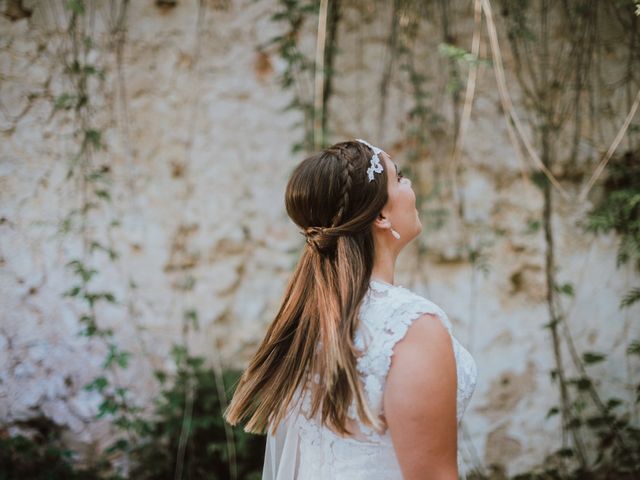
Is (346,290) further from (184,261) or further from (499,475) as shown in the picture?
(499,475)

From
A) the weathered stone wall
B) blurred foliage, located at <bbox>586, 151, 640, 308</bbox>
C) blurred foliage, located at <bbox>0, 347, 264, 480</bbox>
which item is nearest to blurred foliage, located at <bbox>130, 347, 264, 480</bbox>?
blurred foliage, located at <bbox>0, 347, 264, 480</bbox>

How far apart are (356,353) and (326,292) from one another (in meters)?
0.19

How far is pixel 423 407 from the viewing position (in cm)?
130

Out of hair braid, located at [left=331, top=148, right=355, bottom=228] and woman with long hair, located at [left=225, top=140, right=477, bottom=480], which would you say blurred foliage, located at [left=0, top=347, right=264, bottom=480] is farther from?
hair braid, located at [left=331, top=148, right=355, bottom=228]

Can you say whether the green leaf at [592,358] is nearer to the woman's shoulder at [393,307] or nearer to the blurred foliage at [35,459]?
the woman's shoulder at [393,307]

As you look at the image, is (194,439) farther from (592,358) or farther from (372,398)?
(592,358)

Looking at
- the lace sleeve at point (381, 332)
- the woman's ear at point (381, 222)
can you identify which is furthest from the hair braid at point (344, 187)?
the lace sleeve at point (381, 332)

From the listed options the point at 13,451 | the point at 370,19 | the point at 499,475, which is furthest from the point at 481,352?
the point at 13,451

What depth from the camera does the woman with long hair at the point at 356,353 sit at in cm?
132

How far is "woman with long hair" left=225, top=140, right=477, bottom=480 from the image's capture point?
1321 mm

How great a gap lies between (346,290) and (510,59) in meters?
2.23

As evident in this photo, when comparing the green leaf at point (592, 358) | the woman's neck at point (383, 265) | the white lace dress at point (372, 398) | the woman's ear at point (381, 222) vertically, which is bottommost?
the green leaf at point (592, 358)

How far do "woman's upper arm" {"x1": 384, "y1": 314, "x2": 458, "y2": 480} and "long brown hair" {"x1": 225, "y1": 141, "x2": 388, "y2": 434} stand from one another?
0.29ft

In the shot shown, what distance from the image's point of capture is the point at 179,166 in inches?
124
